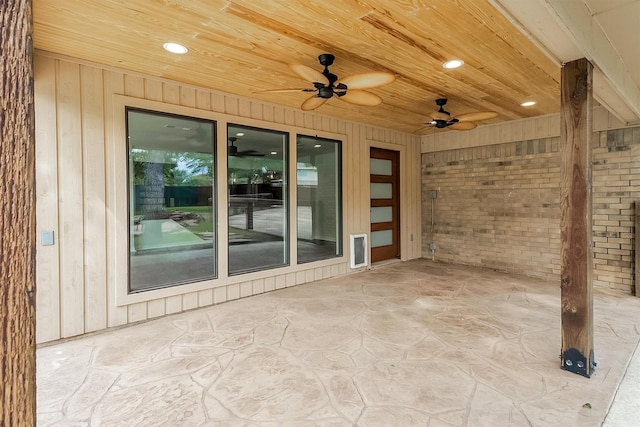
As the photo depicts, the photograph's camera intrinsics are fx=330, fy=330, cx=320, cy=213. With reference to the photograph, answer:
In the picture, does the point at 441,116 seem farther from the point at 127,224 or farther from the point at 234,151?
the point at 127,224

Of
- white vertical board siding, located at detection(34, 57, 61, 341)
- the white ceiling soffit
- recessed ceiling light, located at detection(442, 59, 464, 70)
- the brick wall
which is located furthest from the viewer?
the brick wall

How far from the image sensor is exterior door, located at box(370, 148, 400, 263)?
21.5 feet

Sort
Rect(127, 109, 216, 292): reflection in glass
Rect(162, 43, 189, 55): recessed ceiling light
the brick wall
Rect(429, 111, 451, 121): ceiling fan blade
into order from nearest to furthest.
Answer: Rect(162, 43, 189, 55): recessed ceiling light
Rect(127, 109, 216, 292): reflection in glass
the brick wall
Rect(429, 111, 451, 121): ceiling fan blade

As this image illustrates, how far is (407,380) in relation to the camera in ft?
8.25

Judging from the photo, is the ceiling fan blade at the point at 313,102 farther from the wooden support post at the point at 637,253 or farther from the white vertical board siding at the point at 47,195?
the wooden support post at the point at 637,253

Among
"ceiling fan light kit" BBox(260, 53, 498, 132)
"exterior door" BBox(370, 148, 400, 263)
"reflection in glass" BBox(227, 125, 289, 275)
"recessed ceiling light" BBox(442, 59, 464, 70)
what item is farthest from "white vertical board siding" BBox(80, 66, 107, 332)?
"exterior door" BBox(370, 148, 400, 263)

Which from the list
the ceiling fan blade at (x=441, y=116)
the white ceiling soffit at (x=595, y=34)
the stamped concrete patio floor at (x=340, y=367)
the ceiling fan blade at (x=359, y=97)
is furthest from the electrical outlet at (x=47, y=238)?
the ceiling fan blade at (x=441, y=116)

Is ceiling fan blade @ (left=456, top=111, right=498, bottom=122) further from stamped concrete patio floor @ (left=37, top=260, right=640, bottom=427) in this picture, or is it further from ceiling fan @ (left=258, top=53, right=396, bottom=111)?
stamped concrete patio floor @ (left=37, top=260, right=640, bottom=427)

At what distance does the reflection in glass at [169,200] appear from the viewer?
12.3ft

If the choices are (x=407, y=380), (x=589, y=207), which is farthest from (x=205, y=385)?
(x=589, y=207)

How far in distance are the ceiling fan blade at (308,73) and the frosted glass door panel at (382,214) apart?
3655mm

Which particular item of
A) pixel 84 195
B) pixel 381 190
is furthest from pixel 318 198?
pixel 84 195

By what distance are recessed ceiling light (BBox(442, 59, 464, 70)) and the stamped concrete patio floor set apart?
2.76 m

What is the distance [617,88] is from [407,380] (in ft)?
11.3
